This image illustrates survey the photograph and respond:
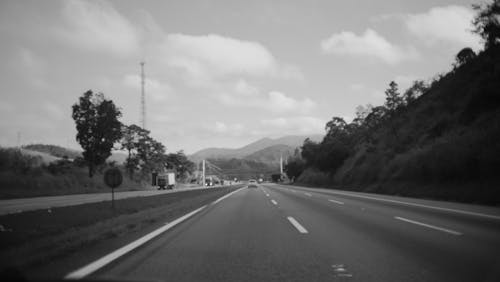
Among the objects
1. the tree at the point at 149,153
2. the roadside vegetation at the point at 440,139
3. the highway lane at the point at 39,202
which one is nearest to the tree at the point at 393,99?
the roadside vegetation at the point at 440,139

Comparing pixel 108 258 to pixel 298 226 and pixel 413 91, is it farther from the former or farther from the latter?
pixel 413 91

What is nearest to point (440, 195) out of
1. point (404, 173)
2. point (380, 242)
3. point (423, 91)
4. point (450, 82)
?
point (404, 173)

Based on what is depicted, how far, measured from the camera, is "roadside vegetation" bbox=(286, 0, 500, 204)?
800 inches

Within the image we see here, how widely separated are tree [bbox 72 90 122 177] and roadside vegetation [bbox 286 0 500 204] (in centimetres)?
3798

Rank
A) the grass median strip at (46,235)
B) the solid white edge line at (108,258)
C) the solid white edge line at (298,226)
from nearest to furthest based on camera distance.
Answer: the solid white edge line at (108,258)
the grass median strip at (46,235)
the solid white edge line at (298,226)

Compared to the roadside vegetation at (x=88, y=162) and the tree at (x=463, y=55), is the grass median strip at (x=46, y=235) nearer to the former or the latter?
the roadside vegetation at (x=88, y=162)

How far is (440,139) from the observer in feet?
99.8

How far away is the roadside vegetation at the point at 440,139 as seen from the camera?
800 inches

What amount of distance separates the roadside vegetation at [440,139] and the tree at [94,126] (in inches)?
1495

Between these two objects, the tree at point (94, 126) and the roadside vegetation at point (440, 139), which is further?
the tree at point (94, 126)

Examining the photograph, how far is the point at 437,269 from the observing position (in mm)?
4969

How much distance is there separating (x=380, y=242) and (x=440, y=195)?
17021mm

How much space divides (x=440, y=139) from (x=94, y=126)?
48323 mm

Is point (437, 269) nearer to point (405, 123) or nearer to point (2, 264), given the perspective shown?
point (2, 264)
